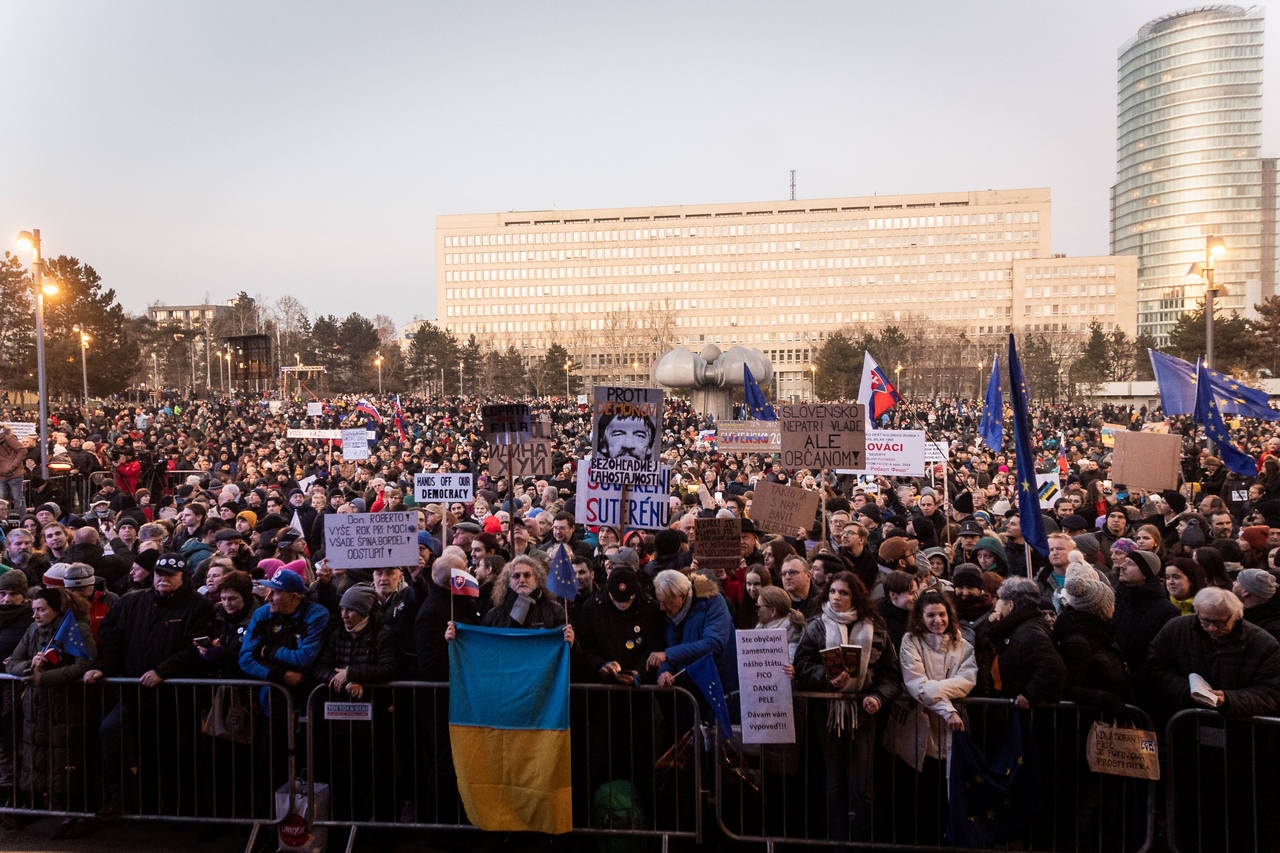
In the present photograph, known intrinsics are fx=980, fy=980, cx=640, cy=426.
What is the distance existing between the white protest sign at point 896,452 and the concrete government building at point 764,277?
116941 mm

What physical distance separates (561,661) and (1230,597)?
3541 millimetres

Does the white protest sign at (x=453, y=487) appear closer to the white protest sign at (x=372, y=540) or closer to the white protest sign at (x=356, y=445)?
the white protest sign at (x=372, y=540)

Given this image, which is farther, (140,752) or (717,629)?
(140,752)

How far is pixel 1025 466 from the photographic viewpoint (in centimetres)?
672

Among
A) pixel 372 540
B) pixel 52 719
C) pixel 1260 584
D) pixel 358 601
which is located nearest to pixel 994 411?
pixel 1260 584

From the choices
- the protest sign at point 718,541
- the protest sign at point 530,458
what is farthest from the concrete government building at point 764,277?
the protest sign at point 718,541

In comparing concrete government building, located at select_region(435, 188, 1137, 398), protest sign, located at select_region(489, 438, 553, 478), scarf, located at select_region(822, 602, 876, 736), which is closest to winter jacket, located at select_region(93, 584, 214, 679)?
scarf, located at select_region(822, 602, 876, 736)

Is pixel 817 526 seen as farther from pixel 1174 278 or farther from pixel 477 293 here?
pixel 1174 278

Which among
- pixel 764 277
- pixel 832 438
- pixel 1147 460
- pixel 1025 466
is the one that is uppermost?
pixel 764 277

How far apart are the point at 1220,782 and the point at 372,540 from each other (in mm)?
5037

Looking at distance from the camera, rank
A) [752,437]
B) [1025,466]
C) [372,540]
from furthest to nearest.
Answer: [752,437]
[1025,466]
[372,540]

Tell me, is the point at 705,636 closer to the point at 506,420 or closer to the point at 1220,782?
the point at 506,420

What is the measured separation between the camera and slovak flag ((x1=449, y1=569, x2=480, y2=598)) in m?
5.82

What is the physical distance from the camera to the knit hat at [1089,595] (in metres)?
5.15
